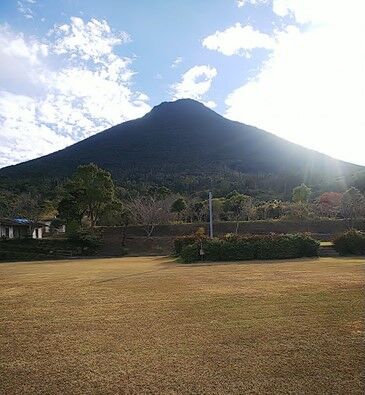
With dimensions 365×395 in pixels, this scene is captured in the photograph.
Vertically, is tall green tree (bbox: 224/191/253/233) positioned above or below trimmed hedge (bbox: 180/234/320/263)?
above

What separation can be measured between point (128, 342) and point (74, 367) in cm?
Answer: 94

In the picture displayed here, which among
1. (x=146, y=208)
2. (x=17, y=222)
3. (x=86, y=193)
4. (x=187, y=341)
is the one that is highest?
(x=86, y=193)

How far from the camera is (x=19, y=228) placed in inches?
1500

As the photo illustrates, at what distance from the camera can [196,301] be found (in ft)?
25.3

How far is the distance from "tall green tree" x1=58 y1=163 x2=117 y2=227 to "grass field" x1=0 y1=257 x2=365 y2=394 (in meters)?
25.5

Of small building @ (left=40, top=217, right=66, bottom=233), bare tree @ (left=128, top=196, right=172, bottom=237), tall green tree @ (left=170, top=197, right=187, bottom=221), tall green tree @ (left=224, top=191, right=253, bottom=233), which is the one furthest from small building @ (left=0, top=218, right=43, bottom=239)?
tall green tree @ (left=224, top=191, right=253, bottom=233)

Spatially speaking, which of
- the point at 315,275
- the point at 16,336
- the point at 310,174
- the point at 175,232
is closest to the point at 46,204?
the point at 175,232

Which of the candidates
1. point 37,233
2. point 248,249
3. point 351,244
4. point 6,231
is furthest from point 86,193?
point 351,244

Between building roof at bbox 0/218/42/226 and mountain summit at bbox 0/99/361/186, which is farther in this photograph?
mountain summit at bbox 0/99/361/186

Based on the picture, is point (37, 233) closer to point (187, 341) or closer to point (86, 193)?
point (86, 193)

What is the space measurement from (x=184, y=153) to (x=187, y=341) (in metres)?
79.3

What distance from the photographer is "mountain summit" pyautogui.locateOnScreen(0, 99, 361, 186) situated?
72.1m

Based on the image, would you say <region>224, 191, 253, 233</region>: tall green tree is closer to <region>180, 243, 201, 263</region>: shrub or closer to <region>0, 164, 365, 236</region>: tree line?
<region>0, 164, 365, 236</region>: tree line

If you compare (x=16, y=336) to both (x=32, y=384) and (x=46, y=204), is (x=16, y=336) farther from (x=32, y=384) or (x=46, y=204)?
(x=46, y=204)
